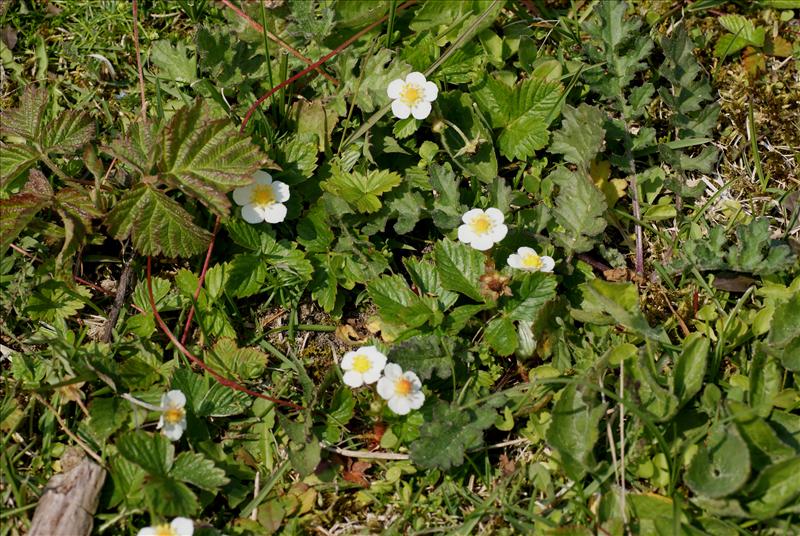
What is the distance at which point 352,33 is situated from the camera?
337 cm

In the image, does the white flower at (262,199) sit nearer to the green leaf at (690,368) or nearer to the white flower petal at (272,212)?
the white flower petal at (272,212)

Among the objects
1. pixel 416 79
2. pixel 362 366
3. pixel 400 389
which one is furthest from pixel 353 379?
pixel 416 79

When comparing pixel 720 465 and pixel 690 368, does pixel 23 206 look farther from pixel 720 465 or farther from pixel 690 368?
pixel 720 465

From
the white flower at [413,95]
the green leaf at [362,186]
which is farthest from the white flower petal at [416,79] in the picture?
the green leaf at [362,186]

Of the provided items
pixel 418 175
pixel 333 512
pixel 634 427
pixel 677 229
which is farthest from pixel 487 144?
pixel 333 512

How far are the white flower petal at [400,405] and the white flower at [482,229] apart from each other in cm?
61

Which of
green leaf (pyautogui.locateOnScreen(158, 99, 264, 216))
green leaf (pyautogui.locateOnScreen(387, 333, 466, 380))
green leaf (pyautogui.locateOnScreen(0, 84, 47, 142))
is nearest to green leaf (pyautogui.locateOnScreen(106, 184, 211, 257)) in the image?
green leaf (pyautogui.locateOnScreen(158, 99, 264, 216))

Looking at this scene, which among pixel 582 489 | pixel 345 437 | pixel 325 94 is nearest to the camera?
pixel 582 489

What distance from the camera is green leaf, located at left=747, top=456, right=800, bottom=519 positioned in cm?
241

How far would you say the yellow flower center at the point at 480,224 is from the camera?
9.41ft

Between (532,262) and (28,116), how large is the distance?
73.5 inches

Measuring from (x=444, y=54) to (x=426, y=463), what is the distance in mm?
1572

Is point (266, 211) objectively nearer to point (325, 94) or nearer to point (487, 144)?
point (325, 94)

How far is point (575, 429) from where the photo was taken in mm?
2615
